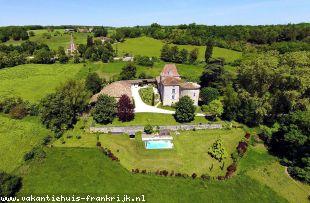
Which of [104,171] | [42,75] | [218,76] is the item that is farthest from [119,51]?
[104,171]

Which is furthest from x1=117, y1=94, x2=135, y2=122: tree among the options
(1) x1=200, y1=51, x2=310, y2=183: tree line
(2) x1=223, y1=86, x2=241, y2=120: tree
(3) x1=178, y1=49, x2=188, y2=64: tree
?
(3) x1=178, y1=49, x2=188, y2=64: tree

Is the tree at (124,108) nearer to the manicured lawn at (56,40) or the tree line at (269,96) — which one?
the tree line at (269,96)

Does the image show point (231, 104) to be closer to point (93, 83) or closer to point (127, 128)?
point (127, 128)

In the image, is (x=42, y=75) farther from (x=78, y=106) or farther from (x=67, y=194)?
(x=67, y=194)

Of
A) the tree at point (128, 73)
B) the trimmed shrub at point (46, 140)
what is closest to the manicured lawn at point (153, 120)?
the trimmed shrub at point (46, 140)

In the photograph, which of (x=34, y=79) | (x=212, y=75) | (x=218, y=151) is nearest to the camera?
(x=218, y=151)

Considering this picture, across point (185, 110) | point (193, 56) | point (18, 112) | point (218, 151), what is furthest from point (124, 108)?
point (193, 56)

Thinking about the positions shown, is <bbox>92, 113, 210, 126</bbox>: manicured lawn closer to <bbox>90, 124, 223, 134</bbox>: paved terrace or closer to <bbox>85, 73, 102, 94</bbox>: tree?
<bbox>90, 124, 223, 134</bbox>: paved terrace
